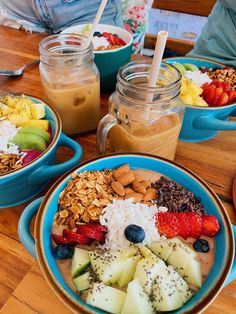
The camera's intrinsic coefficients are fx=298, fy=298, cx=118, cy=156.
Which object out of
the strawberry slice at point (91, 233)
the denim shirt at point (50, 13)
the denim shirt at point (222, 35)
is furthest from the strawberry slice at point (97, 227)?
the denim shirt at point (50, 13)

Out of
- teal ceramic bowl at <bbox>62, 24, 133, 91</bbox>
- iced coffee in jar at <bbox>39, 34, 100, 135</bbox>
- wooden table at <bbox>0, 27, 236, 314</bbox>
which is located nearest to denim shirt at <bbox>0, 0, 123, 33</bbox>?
wooden table at <bbox>0, 27, 236, 314</bbox>

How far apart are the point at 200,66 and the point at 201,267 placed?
604 millimetres

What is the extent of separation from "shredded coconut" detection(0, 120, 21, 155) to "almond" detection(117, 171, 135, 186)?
8.2 inches

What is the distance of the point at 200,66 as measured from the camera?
0.85 metres

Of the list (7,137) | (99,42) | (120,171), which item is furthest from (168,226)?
(99,42)

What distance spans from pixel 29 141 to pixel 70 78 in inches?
7.1

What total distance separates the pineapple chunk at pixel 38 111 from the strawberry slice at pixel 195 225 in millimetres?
387

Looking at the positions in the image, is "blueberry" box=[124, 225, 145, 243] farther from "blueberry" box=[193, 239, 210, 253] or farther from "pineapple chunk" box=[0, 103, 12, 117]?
"pineapple chunk" box=[0, 103, 12, 117]

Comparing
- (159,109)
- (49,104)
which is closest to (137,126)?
(159,109)

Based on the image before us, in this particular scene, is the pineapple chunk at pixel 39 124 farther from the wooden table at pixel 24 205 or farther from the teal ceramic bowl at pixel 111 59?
the teal ceramic bowl at pixel 111 59

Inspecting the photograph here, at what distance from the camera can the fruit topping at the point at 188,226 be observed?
0.46 meters

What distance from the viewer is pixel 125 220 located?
0.47 m

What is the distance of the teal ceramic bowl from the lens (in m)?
0.79

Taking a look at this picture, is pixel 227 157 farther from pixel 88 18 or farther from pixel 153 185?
pixel 88 18
